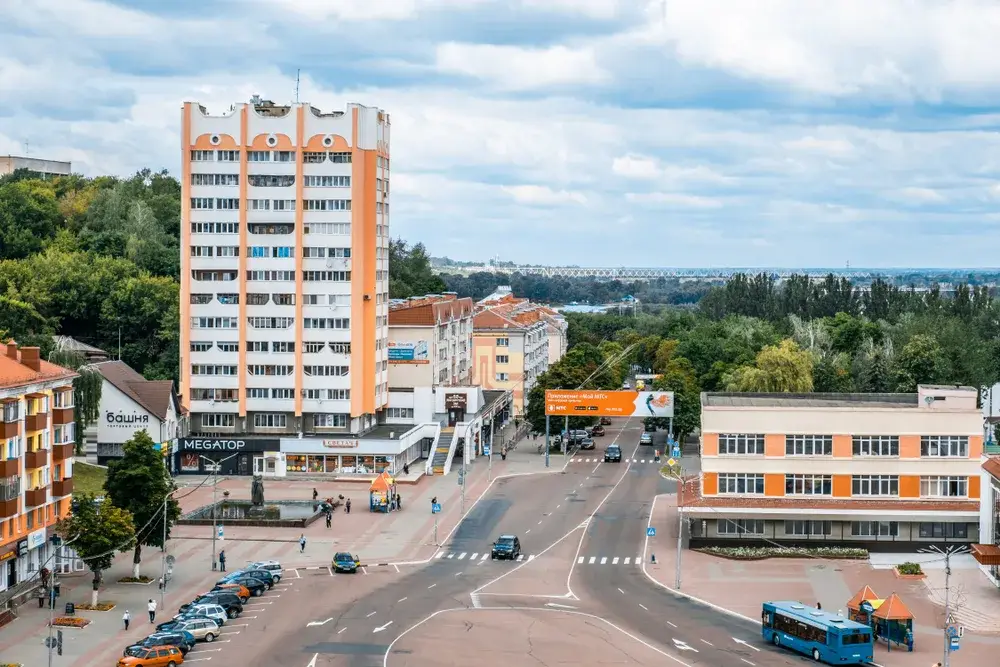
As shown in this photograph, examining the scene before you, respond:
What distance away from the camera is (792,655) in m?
63.9

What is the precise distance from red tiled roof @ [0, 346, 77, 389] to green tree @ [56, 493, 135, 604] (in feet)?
22.9

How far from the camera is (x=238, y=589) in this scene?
73562 mm

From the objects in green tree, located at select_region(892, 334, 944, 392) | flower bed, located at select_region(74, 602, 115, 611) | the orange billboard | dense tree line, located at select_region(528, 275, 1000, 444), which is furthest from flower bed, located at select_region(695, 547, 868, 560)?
green tree, located at select_region(892, 334, 944, 392)

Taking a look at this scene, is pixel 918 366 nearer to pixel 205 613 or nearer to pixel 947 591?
pixel 947 591

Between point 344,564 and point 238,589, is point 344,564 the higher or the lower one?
the lower one

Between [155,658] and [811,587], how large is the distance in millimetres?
37156

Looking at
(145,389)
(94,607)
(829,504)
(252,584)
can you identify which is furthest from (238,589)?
(145,389)

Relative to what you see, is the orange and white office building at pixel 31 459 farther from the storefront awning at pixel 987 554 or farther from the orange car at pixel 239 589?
the storefront awning at pixel 987 554

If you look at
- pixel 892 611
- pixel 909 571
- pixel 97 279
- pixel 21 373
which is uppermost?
pixel 97 279

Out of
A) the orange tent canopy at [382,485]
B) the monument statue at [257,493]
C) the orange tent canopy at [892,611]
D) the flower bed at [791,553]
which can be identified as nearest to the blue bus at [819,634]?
the orange tent canopy at [892,611]

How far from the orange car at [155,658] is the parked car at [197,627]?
3.60m

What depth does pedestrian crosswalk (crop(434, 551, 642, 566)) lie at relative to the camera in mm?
86250

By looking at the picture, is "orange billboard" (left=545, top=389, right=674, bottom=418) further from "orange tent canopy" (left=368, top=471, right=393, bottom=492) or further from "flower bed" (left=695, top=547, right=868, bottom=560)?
"flower bed" (left=695, top=547, right=868, bottom=560)

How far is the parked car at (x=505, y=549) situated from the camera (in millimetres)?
86500
